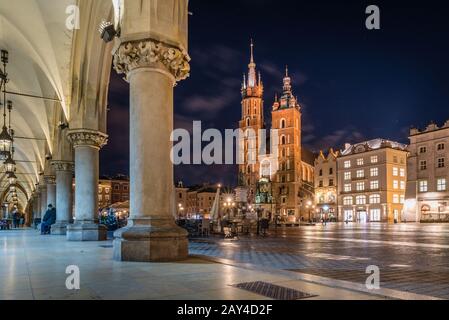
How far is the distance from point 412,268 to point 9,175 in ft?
89.4

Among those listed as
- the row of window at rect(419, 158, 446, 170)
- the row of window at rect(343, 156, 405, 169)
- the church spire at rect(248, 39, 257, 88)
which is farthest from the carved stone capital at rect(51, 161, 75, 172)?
the church spire at rect(248, 39, 257, 88)

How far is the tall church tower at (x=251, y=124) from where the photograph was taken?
390 feet

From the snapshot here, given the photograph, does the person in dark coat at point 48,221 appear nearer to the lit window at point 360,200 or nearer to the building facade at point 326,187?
the lit window at point 360,200

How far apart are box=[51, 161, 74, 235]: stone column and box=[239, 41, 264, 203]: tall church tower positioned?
9104 cm

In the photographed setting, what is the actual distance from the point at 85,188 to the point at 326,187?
76.9 metres

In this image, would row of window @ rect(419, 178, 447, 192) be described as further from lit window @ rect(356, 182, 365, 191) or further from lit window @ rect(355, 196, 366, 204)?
lit window @ rect(356, 182, 365, 191)

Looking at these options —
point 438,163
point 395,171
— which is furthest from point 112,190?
point 438,163

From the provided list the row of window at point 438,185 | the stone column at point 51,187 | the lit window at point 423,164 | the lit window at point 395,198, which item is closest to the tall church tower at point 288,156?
the lit window at point 395,198

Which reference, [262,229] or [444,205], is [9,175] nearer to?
[262,229]

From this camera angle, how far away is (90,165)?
56.1ft

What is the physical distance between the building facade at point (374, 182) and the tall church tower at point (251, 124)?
1417 inches

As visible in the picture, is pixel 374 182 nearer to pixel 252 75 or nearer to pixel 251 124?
pixel 251 124

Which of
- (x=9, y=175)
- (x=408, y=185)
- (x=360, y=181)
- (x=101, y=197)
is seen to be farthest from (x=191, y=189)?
(x=9, y=175)

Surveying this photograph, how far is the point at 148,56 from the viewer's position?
963cm
